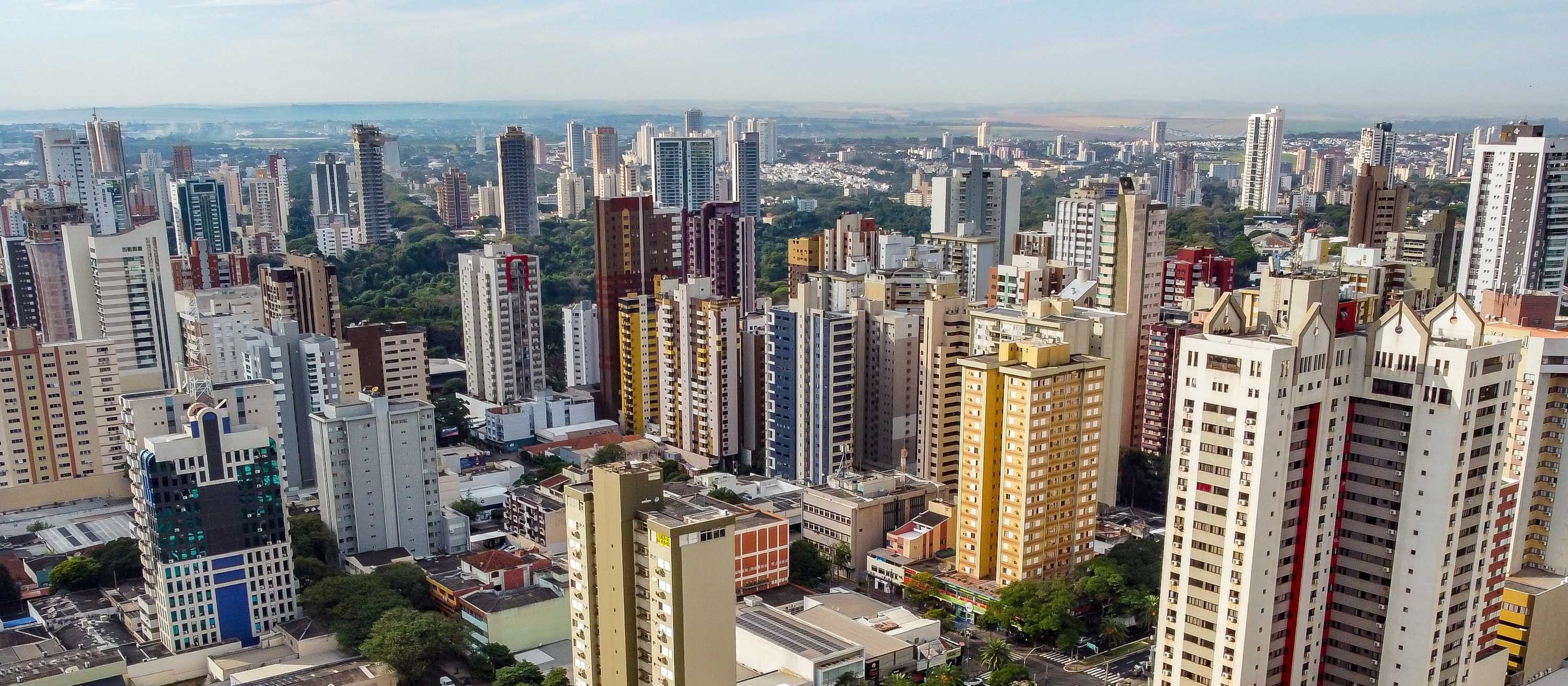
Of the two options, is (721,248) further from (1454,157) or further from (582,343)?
(1454,157)

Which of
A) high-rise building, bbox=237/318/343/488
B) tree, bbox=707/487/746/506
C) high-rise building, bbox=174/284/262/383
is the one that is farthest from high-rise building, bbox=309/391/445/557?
high-rise building, bbox=174/284/262/383

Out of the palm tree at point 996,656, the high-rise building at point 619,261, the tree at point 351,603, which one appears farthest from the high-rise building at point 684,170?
the palm tree at point 996,656

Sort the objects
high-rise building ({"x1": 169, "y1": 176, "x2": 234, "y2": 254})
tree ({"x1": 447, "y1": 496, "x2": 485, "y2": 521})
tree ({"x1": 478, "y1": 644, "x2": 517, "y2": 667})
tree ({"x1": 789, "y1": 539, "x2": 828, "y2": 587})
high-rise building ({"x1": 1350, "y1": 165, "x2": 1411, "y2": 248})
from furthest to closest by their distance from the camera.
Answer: high-rise building ({"x1": 169, "y1": 176, "x2": 234, "y2": 254}), high-rise building ({"x1": 1350, "y1": 165, "x2": 1411, "y2": 248}), tree ({"x1": 447, "y1": 496, "x2": 485, "y2": 521}), tree ({"x1": 789, "y1": 539, "x2": 828, "y2": 587}), tree ({"x1": 478, "y1": 644, "x2": 517, "y2": 667})

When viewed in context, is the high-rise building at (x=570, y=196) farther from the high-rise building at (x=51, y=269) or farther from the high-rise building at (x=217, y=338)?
the high-rise building at (x=217, y=338)

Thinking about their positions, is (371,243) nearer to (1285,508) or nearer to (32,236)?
(32,236)

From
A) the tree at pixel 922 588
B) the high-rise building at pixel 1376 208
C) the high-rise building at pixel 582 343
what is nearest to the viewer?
the tree at pixel 922 588

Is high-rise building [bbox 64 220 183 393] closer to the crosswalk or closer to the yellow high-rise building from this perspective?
the yellow high-rise building

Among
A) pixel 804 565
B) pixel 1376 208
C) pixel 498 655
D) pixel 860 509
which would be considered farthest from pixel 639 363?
pixel 1376 208

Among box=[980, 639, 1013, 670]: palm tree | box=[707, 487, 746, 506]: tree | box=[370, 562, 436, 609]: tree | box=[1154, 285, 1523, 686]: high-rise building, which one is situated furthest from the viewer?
box=[707, 487, 746, 506]: tree
